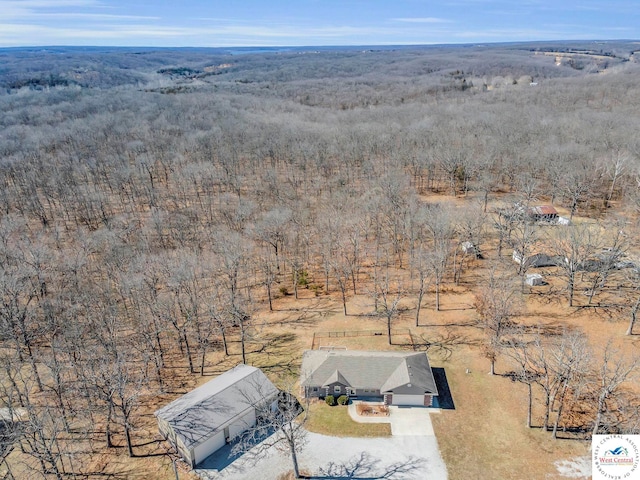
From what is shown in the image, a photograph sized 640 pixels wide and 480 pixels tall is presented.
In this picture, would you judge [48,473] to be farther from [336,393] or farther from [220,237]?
[220,237]

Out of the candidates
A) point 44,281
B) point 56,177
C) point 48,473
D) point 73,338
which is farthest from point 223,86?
point 48,473

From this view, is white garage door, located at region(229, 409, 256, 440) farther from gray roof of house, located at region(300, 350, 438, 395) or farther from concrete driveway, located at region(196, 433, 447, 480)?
gray roof of house, located at region(300, 350, 438, 395)

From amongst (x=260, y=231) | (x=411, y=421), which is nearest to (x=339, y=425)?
(x=411, y=421)

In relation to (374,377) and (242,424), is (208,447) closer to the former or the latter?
(242,424)

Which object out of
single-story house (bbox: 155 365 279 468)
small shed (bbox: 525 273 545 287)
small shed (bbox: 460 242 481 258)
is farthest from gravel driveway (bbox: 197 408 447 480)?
small shed (bbox: 460 242 481 258)

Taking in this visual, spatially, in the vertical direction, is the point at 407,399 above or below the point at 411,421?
above

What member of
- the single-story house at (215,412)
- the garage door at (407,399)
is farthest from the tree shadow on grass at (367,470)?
the single-story house at (215,412)

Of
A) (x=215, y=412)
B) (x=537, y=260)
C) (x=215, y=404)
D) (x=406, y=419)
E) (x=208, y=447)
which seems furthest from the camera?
(x=537, y=260)
